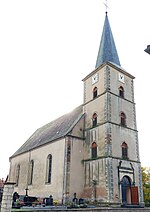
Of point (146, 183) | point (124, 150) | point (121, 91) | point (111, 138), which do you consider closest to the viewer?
point (111, 138)

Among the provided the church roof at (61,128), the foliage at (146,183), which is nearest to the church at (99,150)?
the church roof at (61,128)

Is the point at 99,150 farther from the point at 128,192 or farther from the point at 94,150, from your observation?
the point at 128,192

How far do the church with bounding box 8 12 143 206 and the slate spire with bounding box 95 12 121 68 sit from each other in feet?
0.40

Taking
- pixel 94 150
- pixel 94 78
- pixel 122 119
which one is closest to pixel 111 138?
pixel 94 150

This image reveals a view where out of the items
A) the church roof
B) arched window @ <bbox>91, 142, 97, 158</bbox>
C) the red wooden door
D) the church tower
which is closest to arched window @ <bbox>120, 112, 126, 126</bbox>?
the church tower

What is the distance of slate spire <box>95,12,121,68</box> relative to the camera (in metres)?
26.5

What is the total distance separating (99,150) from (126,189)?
4332mm

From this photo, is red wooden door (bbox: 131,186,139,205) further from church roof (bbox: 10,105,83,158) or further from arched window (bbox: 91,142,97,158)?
church roof (bbox: 10,105,83,158)

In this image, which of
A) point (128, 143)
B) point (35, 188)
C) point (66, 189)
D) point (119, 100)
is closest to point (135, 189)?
point (128, 143)

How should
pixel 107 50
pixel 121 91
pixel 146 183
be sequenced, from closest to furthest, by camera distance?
pixel 121 91, pixel 107 50, pixel 146 183

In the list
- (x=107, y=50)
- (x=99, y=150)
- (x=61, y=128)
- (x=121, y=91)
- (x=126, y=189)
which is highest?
(x=107, y=50)

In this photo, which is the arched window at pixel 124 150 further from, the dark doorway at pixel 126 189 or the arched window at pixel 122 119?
the arched window at pixel 122 119

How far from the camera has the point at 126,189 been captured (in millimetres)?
20734

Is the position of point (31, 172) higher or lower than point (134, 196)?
higher
